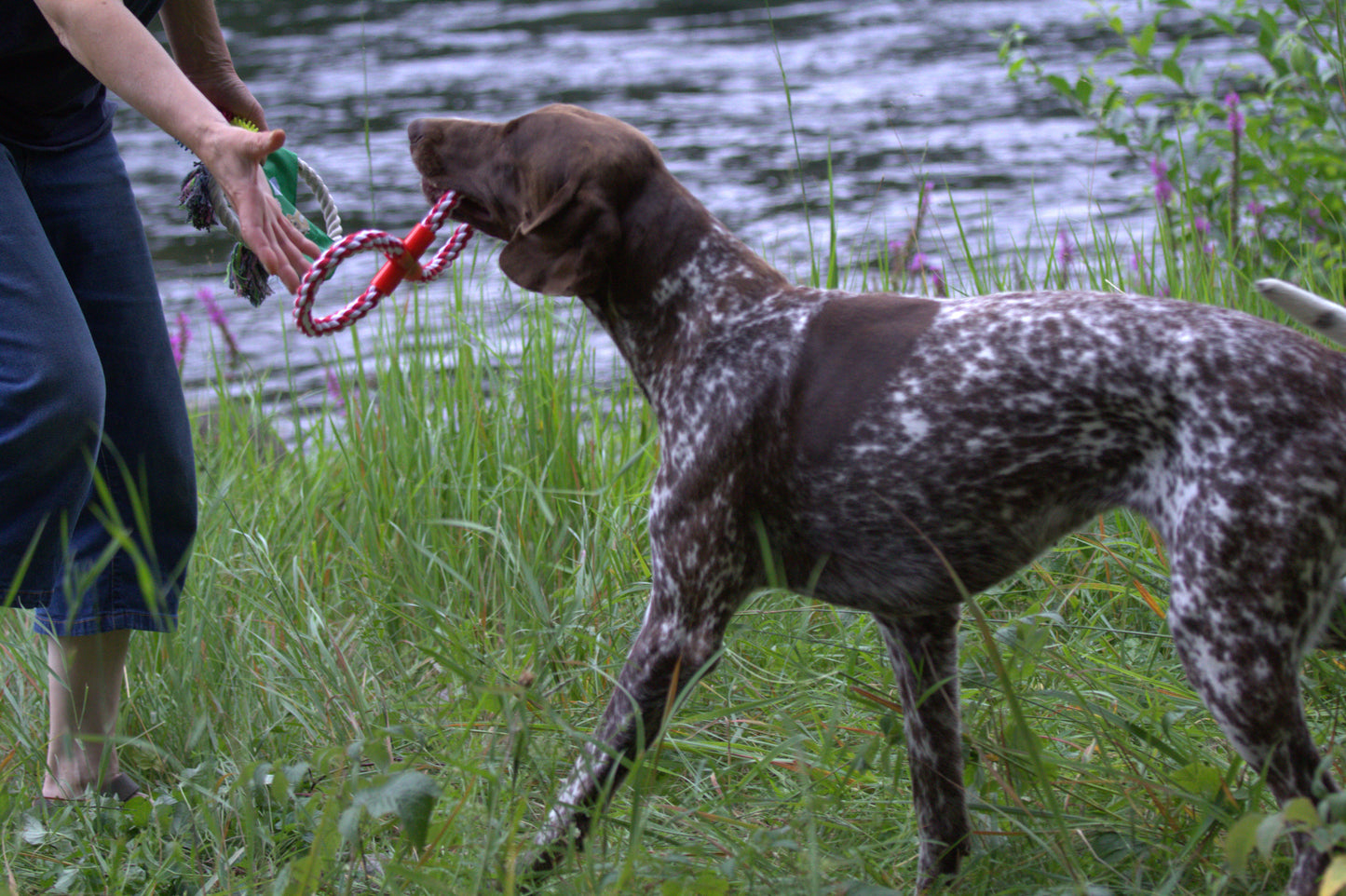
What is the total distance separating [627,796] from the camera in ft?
9.72

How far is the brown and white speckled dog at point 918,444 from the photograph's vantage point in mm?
2180

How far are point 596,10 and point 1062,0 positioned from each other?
6010 mm

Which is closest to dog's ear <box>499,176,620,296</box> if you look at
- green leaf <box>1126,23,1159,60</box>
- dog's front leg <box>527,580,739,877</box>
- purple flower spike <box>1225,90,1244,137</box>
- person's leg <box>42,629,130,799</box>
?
dog's front leg <box>527,580,739,877</box>

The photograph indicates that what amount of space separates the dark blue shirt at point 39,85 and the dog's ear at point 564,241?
1.07 m

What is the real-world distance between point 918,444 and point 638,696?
70 centimetres

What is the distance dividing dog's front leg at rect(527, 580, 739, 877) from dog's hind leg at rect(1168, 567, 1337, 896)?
827 mm

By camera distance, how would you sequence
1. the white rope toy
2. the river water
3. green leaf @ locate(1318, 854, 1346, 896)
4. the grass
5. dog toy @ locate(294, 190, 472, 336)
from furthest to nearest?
the river water, the white rope toy, dog toy @ locate(294, 190, 472, 336), the grass, green leaf @ locate(1318, 854, 1346, 896)

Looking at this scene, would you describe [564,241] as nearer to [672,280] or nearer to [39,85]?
[672,280]

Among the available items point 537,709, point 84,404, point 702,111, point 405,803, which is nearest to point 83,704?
point 84,404

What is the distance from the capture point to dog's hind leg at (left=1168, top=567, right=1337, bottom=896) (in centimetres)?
217

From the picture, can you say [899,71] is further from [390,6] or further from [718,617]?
[718,617]

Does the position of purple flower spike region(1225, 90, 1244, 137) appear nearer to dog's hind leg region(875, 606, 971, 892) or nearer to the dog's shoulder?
the dog's shoulder

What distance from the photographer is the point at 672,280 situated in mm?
2785

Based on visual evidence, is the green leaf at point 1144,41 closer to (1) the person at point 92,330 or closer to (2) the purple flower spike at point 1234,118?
(2) the purple flower spike at point 1234,118
